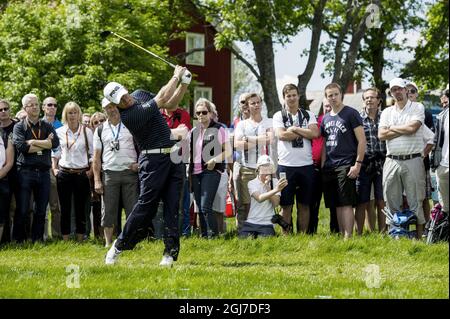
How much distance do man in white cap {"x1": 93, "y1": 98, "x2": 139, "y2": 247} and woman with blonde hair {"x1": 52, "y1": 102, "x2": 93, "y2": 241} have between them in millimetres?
878

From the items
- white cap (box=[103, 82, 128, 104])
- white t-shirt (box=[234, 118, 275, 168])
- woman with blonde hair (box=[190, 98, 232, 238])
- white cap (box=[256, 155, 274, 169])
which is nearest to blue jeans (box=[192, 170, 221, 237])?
woman with blonde hair (box=[190, 98, 232, 238])

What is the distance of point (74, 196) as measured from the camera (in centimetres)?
1371

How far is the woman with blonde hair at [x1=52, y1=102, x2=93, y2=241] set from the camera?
1357cm

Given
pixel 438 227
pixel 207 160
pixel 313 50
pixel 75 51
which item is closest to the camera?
pixel 438 227

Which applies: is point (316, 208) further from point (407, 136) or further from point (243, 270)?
point (243, 270)

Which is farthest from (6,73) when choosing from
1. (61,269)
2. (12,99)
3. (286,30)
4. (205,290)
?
(205,290)

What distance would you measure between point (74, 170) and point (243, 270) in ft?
15.9

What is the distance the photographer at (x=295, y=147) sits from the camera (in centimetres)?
1248

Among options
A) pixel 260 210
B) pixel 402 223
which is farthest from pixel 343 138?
pixel 260 210

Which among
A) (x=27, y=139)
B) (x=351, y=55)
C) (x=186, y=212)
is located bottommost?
(x=186, y=212)

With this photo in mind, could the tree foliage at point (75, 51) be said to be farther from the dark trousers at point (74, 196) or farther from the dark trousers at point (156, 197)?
the dark trousers at point (156, 197)

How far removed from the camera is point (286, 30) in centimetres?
3212

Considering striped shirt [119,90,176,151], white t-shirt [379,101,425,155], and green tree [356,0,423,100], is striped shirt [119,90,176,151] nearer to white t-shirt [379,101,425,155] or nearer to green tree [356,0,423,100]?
white t-shirt [379,101,425,155]

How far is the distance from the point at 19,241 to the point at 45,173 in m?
1.09
